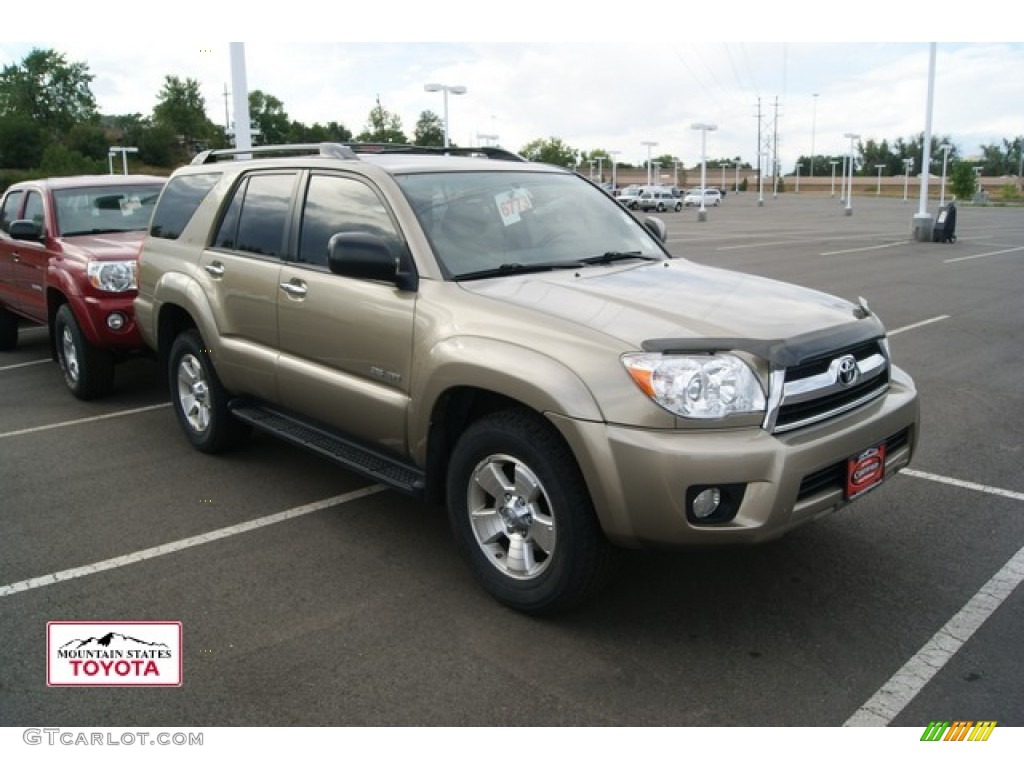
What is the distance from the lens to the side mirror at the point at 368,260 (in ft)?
13.2

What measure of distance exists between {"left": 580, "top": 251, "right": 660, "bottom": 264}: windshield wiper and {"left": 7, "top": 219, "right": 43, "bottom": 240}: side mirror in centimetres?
559

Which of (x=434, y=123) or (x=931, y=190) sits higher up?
(x=434, y=123)

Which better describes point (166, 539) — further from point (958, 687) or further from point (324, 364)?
point (958, 687)

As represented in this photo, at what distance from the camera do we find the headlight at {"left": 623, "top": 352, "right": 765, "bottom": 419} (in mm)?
3318

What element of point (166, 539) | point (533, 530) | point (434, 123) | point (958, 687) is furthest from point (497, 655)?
point (434, 123)

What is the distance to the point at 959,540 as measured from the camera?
4.50 metres

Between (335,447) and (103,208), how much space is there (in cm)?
506

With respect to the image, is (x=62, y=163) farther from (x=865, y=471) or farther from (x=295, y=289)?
(x=865, y=471)

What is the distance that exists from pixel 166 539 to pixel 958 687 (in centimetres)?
364

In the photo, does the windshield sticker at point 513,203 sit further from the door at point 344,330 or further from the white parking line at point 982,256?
the white parking line at point 982,256

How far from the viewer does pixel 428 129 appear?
310ft

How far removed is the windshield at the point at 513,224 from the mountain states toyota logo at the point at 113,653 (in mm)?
1956

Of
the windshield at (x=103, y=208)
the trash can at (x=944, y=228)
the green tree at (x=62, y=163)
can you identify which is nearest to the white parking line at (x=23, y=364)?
the windshield at (x=103, y=208)

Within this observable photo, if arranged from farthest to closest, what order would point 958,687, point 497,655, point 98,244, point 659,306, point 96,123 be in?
1. point 96,123
2. point 98,244
3. point 659,306
4. point 497,655
5. point 958,687
